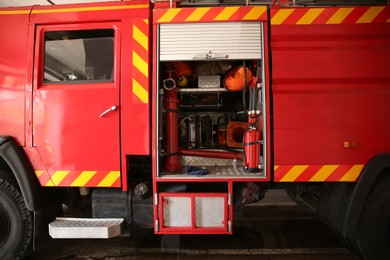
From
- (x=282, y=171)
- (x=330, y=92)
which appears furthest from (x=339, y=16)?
(x=282, y=171)

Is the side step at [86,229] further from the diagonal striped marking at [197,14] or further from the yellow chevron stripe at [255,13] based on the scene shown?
the yellow chevron stripe at [255,13]

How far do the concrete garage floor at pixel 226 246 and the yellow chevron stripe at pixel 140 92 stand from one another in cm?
193

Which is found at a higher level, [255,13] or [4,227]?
[255,13]

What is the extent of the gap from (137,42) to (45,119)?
4.17 feet

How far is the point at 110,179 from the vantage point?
242 centimetres

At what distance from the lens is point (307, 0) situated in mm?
2545

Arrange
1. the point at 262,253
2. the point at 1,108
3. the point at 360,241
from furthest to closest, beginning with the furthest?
1. the point at 262,253
2. the point at 1,108
3. the point at 360,241

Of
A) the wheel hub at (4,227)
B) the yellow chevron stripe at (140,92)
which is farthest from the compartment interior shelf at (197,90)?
the wheel hub at (4,227)

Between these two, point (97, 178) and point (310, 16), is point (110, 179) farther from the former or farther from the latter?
point (310, 16)

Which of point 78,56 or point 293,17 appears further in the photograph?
point 78,56

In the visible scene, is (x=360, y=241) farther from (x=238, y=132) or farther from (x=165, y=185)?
(x=165, y=185)

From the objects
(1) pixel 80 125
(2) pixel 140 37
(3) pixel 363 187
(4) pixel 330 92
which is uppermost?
(2) pixel 140 37

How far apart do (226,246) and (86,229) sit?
1.76 m

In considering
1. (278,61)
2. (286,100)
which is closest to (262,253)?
(286,100)
